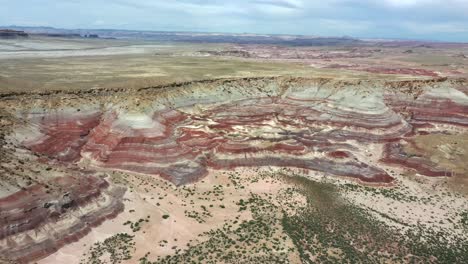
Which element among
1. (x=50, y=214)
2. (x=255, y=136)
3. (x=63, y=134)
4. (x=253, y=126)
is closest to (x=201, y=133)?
(x=255, y=136)

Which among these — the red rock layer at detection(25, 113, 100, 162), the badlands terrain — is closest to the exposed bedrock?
the red rock layer at detection(25, 113, 100, 162)

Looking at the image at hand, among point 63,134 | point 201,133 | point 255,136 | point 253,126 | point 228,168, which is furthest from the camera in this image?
point 253,126

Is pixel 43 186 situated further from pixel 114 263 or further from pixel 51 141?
pixel 51 141

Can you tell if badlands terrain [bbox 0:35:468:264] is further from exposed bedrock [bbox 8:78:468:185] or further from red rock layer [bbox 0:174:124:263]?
exposed bedrock [bbox 8:78:468:185]

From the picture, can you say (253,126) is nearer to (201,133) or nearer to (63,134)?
(201,133)

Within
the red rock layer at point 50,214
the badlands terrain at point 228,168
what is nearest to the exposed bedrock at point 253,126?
the badlands terrain at point 228,168

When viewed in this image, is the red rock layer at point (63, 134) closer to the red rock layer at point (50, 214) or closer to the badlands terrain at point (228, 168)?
the badlands terrain at point (228, 168)
